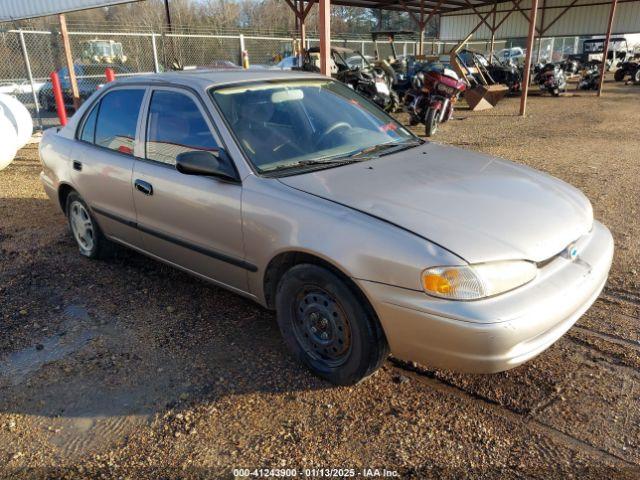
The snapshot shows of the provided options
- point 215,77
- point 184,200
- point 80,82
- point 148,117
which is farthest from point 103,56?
Result: point 184,200

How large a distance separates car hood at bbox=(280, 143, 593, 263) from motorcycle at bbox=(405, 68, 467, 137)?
7.93m

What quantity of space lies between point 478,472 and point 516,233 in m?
1.11

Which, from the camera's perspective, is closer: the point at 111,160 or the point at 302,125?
the point at 302,125

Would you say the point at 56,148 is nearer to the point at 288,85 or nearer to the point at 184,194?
the point at 184,194

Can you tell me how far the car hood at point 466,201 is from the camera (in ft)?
8.11

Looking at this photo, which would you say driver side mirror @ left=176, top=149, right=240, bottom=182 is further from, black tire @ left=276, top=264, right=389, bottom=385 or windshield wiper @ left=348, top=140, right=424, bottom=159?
windshield wiper @ left=348, top=140, right=424, bottom=159

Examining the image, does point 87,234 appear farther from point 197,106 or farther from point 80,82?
point 80,82

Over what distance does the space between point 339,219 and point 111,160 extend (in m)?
2.22

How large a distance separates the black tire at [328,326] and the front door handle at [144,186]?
1.29 meters

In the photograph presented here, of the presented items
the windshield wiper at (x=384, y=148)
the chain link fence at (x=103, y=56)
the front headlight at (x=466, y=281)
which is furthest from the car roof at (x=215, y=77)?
the chain link fence at (x=103, y=56)

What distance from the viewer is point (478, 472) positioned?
230cm

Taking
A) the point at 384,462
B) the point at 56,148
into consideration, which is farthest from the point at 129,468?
the point at 56,148

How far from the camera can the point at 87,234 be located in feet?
15.4

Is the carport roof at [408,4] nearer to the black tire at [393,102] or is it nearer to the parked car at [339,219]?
the black tire at [393,102]
